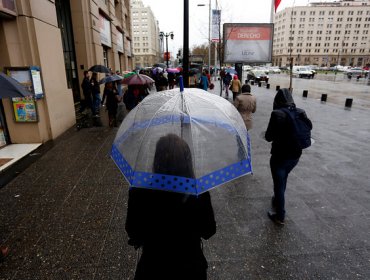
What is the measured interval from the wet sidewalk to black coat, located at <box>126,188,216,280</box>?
1389 mm

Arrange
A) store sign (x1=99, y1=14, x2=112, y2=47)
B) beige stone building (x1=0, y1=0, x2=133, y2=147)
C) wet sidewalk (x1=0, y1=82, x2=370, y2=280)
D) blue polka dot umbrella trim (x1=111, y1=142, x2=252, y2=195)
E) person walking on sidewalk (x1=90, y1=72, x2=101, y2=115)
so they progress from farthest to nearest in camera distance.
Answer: store sign (x1=99, y1=14, x2=112, y2=47), person walking on sidewalk (x1=90, y1=72, x2=101, y2=115), beige stone building (x1=0, y1=0, x2=133, y2=147), wet sidewalk (x1=0, y1=82, x2=370, y2=280), blue polka dot umbrella trim (x1=111, y1=142, x2=252, y2=195)

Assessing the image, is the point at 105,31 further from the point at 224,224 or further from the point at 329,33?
the point at 329,33

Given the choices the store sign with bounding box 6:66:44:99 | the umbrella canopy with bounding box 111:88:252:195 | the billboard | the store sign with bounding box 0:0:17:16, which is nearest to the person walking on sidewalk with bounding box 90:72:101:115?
the store sign with bounding box 6:66:44:99

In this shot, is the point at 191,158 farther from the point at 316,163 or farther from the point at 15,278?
the point at 316,163

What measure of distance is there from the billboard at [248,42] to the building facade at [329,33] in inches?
4500

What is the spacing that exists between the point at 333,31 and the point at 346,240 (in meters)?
145

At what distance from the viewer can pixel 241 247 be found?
3.37m

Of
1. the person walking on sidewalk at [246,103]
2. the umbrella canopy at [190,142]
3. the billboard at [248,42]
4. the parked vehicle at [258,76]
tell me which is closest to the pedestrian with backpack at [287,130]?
the umbrella canopy at [190,142]

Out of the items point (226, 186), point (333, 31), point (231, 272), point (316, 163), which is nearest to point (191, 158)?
point (231, 272)

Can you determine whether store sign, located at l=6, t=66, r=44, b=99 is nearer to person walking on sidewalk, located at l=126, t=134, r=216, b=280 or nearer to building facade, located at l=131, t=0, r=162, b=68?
person walking on sidewalk, located at l=126, t=134, r=216, b=280

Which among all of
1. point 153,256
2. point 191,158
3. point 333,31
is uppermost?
point 333,31

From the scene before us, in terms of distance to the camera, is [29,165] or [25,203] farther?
[29,165]

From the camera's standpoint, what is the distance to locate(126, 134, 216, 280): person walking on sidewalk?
161 centimetres

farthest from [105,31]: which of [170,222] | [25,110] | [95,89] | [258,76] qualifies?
[258,76]
